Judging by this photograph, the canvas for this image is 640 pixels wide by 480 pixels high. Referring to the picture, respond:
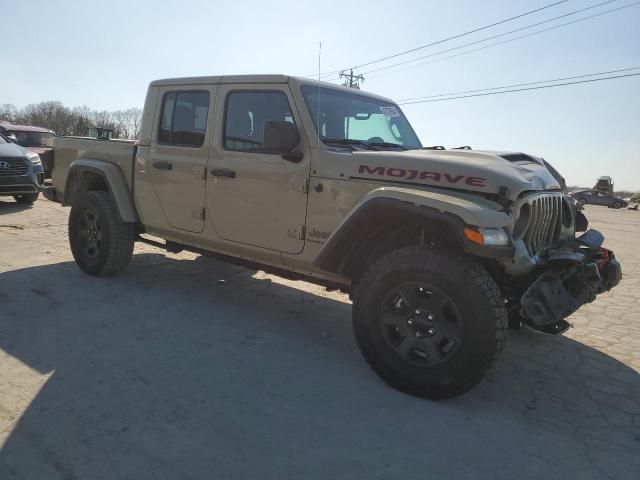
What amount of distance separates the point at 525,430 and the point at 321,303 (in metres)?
2.48

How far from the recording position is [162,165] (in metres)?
4.41

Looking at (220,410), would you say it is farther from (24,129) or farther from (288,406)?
(24,129)

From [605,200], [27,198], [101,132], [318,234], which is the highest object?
[101,132]

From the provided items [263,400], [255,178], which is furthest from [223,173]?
[263,400]

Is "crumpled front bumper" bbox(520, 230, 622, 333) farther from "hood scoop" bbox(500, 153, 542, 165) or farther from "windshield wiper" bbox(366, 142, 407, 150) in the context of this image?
"windshield wiper" bbox(366, 142, 407, 150)

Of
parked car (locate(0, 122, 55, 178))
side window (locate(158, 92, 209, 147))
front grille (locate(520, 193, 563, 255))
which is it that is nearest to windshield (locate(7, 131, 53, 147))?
parked car (locate(0, 122, 55, 178))

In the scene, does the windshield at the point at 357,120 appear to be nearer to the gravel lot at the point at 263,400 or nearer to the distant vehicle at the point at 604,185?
the gravel lot at the point at 263,400

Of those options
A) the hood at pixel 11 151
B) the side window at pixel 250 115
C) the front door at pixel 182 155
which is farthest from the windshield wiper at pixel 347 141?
the hood at pixel 11 151

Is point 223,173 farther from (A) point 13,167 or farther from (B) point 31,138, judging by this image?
(B) point 31,138

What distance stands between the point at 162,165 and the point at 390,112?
213 centimetres

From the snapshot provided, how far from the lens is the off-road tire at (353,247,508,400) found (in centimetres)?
267

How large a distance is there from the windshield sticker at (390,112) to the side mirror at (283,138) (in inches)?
42.6

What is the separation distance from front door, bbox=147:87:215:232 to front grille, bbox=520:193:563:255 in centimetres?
258

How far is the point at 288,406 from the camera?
2725 millimetres
